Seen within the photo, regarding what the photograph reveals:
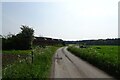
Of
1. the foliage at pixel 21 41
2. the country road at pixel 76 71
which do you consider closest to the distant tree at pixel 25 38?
the foliage at pixel 21 41

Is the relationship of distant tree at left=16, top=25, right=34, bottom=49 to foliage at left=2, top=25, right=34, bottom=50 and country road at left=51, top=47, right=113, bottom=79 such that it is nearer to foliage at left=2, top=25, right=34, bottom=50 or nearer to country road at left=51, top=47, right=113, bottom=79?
foliage at left=2, top=25, right=34, bottom=50

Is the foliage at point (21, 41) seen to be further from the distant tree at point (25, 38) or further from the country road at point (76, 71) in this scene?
the country road at point (76, 71)

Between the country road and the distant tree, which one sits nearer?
the country road

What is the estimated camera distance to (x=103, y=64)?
22.8 meters

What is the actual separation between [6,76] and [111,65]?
9.01m

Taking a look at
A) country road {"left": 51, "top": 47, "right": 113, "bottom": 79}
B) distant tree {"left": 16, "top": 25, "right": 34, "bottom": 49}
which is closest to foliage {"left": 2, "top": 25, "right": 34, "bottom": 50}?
distant tree {"left": 16, "top": 25, "right": 34, "bottom": 49}

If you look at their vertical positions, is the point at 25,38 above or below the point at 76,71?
above

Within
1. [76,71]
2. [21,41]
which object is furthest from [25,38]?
[76,71]

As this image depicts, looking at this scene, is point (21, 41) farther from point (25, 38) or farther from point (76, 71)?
point (76, 71)

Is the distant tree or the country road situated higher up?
the distant tree

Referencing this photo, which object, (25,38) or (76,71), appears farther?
(25,38)

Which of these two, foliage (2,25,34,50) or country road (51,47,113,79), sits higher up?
foliage (2,25,34,50)

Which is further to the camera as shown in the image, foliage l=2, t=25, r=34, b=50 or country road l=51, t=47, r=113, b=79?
foliage l=2, t=25, r=34, b=50

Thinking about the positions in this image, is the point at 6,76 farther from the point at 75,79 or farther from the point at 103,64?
the point at 103,64
